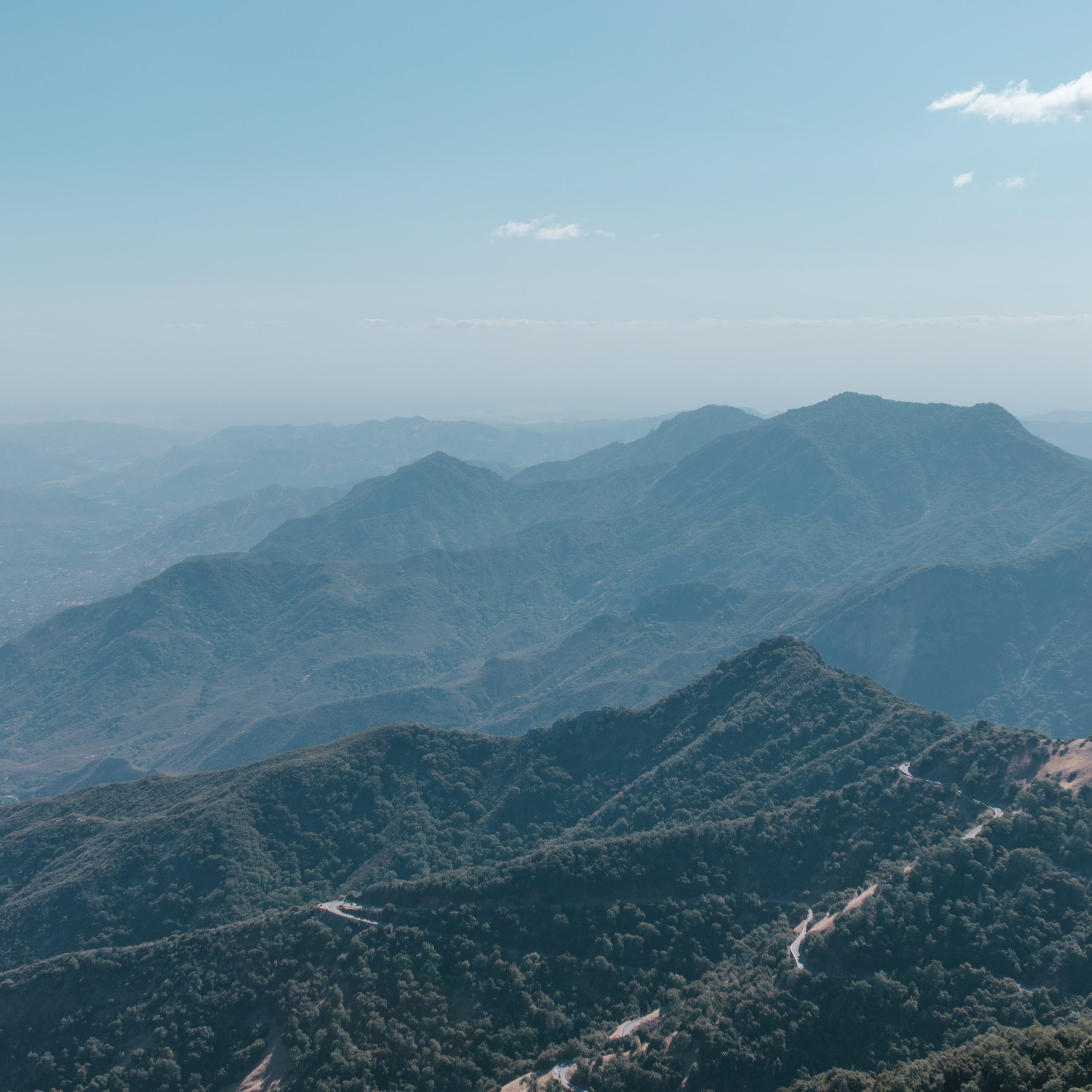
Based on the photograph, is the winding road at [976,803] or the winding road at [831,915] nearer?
the winding road at [831,915]

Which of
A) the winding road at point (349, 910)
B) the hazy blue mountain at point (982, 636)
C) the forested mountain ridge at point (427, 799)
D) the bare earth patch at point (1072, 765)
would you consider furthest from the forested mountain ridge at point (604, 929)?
the hazy blue mountain at point (982, 636)

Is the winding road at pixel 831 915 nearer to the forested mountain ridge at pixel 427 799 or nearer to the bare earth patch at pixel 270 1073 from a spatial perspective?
the forested mountain ridge at pixel 427 799

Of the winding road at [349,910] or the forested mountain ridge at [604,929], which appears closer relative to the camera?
the forested mountain ridge at [604,929]

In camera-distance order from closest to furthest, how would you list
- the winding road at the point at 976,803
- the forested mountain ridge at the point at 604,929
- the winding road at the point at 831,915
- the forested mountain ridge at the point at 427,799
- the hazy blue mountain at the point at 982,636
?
the forested mountain ridge at the point at 604,929 → the winding road at the point at 831,915 → the winding road at the point at 976,803 → the forested mountain ridge at the point at 427,799 → the hazy blue mountain at the point at 982,636

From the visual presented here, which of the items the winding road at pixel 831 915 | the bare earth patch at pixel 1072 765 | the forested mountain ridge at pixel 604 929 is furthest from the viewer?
the bare earth patch at pixel 1072 765

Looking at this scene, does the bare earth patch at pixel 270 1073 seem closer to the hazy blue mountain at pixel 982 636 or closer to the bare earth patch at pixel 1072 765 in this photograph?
the bare earth patch at pixel 1072 765

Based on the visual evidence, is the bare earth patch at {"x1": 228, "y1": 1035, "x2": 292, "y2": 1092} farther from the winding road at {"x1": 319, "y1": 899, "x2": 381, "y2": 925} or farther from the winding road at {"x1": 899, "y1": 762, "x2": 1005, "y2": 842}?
the winding road at {"x1": 899, "y1": 762, "x2": 1005, "y2": 842}

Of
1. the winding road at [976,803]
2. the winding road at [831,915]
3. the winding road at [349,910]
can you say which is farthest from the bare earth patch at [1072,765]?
the winding road at [349,910]

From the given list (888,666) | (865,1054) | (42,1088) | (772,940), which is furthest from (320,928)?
(888,666)

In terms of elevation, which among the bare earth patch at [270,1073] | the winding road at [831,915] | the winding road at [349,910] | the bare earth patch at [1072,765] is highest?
the bare earth patch at [1072,765]

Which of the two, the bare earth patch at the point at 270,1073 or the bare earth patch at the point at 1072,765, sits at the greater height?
the bare earth patch at the point at 1072,765
